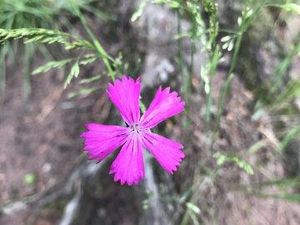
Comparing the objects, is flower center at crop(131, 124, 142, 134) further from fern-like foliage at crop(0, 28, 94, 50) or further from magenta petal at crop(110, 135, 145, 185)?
fern-like foliage at crop(0, 28, 94, 50)

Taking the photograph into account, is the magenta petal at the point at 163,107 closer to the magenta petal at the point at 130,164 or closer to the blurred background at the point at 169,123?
the magenta petal at the point at 130,164

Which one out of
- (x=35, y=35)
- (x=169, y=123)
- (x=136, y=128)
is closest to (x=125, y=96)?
(x=136, y=128)

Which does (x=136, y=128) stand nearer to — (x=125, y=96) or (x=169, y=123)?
(x=125, y=96)

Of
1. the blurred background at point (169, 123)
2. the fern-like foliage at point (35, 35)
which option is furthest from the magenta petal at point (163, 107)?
the blurred background at point (169, 123)

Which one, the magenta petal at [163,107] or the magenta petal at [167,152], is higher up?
the magenta petal at [163,107]

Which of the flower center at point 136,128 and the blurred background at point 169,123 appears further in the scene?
the blurred background at point 169,123

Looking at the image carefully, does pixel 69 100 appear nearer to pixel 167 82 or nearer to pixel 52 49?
pixel 52 49
